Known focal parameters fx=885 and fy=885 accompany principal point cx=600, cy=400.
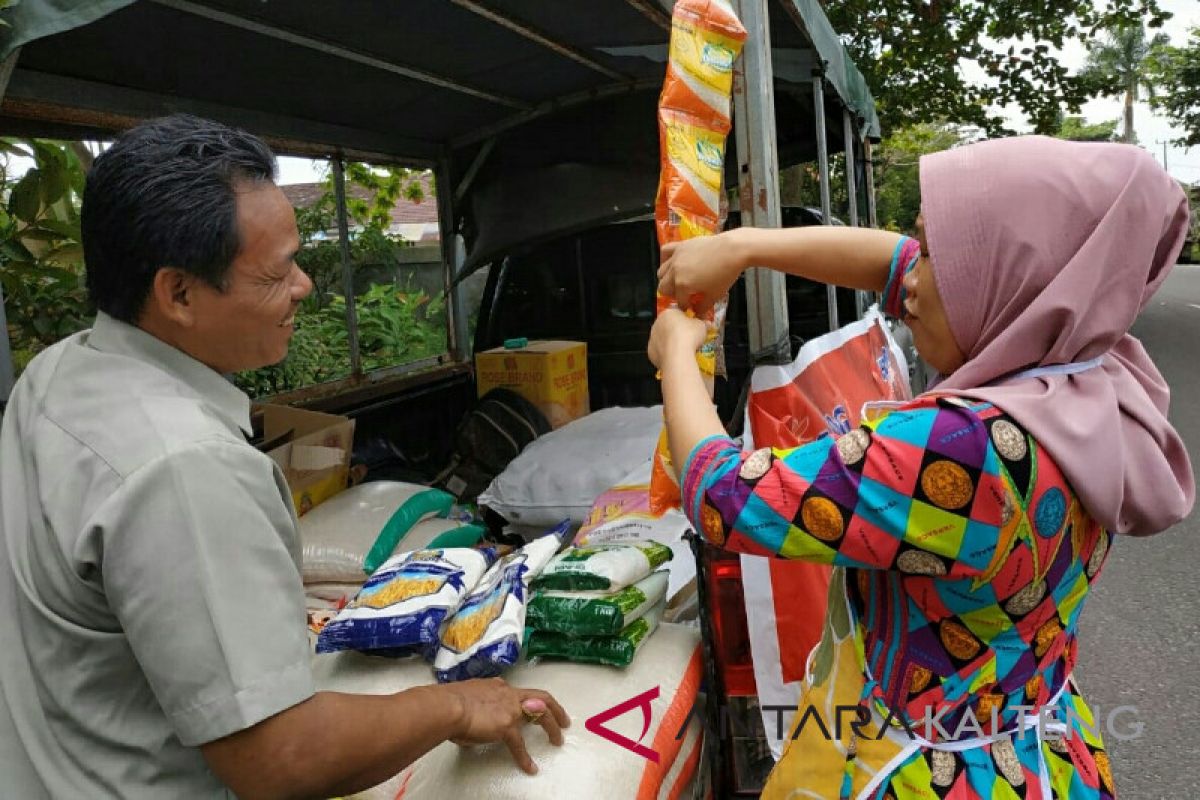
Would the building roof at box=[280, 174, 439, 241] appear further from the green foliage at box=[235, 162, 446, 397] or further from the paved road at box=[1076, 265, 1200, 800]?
the paved road at box=[1076, 265, 1200, 800]

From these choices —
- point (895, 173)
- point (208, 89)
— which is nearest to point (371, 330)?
point (208, 89)

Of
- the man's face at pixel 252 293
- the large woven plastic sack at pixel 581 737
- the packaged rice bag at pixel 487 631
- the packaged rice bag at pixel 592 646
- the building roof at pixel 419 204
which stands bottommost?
the large woven plastic sack at pixel 581 737

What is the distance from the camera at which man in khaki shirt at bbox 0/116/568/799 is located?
992mm

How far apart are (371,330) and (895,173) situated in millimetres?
28037

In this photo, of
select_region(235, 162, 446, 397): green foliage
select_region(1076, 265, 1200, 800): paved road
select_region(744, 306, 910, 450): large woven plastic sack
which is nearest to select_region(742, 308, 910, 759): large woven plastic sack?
select_region(744, 306, 910, 450): large woven plastic sack

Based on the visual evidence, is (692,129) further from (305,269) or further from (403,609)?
(305,269)

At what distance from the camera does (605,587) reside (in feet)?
6.00

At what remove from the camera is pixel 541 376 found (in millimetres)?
4297

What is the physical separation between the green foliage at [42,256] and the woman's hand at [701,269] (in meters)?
2.00

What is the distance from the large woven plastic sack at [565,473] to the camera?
3.39m

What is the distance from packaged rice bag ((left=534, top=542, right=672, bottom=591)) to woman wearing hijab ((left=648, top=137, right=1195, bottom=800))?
63cm

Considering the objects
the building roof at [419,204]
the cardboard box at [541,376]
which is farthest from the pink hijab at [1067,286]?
the building roof at [419,204]

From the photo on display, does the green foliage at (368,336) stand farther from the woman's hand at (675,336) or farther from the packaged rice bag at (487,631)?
the woman's hand at (675,336)

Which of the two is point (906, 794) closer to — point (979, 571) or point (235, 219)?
point (979, 571)
